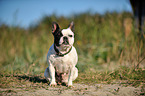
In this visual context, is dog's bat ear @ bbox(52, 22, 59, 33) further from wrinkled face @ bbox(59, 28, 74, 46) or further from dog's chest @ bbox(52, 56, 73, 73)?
dog's chest @ bbox(52, 56, 73, 73)

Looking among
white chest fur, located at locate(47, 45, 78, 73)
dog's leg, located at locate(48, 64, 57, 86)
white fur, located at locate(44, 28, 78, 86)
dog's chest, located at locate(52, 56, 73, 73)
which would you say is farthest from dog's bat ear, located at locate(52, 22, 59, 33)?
dog's leg, located at locate(48, 64, 57, 86)

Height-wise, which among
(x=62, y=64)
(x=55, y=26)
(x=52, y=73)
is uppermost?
(x=55, y=26)

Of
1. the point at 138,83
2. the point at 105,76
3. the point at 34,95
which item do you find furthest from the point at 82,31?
the point at 34,95

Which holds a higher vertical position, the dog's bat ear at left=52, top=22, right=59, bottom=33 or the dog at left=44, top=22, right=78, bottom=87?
the dog's bat ear at left=52, top=22, right=59, bottom=33

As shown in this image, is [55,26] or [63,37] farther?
[55,26]

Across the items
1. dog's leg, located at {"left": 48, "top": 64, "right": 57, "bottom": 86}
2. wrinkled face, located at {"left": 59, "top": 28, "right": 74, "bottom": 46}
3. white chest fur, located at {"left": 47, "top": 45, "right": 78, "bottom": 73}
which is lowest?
dog's leg, located at {"left": 48, "top": 64, "right": 57, "bottom": 86}

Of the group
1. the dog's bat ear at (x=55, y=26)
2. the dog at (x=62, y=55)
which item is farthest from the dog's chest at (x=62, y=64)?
the dog's bat ear at (x=55, y=26)

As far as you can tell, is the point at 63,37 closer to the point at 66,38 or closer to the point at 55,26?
Result: the point at 66,38

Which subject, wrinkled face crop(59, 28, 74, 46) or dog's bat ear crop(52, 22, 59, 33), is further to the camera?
dog's bat ear crop(52, 22, 59, 33)

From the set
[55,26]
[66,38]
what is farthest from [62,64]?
[55,26]

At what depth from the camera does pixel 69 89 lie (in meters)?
2.64

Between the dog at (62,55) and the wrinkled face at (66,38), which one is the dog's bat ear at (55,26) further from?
the wrinkled face at (66,38)

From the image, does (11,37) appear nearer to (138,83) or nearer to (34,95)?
(34,95)

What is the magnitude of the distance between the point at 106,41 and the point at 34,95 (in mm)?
5722
